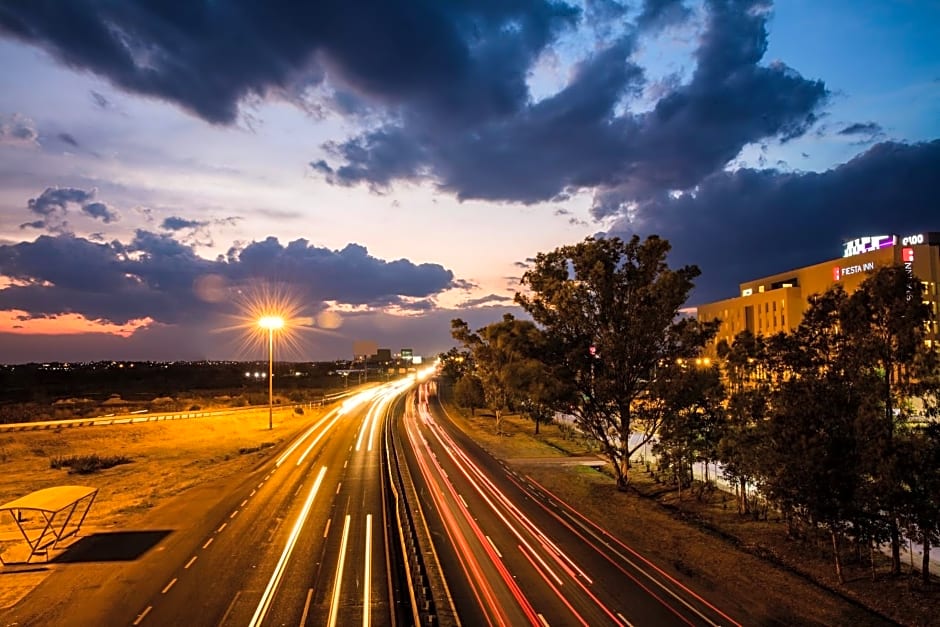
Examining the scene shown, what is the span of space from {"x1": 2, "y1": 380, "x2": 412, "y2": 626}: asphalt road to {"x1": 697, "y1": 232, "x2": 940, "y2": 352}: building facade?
71.4 metres

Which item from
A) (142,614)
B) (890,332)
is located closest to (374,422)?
(142,614)

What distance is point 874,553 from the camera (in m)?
24.8

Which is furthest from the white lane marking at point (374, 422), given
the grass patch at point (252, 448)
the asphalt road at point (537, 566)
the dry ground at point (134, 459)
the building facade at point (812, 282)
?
the building facade at point (812, 282)

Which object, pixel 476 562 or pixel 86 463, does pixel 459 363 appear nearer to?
pixel 86 463

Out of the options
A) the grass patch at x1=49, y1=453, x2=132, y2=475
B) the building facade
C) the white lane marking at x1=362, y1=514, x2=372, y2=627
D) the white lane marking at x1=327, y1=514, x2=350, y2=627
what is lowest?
the white lane marking at x1=362, y1=514, x2=372, y2=627

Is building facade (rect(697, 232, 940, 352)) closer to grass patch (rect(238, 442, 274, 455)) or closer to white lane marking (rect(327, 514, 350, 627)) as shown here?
grass patch (rect(238, 442, 274, 455))

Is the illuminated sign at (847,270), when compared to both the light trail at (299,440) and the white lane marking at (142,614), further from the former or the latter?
the white lane marking at (142,614)

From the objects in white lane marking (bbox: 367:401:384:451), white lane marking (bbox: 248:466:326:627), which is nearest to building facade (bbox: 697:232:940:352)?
white lane marking (bbox: 367:401:384:451)

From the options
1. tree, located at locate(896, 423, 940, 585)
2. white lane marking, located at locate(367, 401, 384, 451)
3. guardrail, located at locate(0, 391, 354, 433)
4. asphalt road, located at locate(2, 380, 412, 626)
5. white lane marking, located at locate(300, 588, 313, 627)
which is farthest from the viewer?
white lane marking, located at locate(367, 401, 384, 451)

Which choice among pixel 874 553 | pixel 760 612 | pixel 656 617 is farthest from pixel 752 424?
pixel 656 617

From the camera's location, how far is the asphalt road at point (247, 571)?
18188 mm

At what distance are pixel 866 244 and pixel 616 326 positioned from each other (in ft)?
289

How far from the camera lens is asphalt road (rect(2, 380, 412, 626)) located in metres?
18.2

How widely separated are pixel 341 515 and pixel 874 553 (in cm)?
2420
